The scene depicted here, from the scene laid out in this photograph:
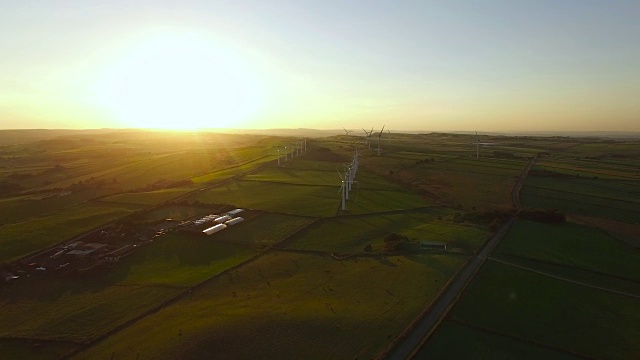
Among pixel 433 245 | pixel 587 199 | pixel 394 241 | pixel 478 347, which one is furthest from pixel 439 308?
pixel 587 199

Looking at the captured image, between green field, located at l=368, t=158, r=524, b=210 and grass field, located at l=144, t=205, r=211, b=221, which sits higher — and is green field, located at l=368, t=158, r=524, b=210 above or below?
above

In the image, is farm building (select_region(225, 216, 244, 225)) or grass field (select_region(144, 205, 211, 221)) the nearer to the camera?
farm building (select_region(225, 216, 244, 225))

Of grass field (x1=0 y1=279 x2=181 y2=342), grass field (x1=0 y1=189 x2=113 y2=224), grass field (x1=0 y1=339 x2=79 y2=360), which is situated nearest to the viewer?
grass field (x1=0 y1=339 x2=79 y2=360)

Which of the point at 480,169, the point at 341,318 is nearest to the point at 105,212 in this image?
the point at 341,318

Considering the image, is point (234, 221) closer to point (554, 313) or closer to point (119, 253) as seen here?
point (119, 253)

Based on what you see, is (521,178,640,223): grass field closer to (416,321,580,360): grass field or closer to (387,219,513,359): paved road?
(387,219,513,359): paved road

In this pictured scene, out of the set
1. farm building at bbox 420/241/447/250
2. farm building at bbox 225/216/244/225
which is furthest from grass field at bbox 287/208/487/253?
farm building at bbox 225/216/244/225
